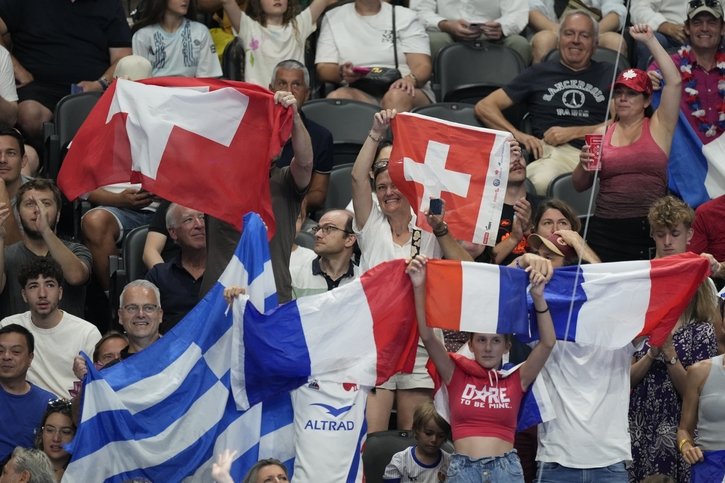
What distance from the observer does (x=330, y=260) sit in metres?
9.39

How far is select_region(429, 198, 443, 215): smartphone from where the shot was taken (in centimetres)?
834

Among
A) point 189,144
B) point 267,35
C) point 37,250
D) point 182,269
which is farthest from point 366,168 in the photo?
point 267,35

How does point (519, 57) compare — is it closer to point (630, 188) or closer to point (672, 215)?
point (630, 188)

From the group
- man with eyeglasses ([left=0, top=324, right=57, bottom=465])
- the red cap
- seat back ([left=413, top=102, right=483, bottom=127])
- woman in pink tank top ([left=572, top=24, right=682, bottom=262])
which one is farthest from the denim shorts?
the red cap

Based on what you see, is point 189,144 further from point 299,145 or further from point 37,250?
point 37,250

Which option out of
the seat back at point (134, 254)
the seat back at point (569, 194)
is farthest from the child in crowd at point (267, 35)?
the seat back at point (569, 194)

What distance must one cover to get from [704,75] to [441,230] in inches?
105

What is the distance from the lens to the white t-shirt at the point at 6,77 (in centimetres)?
1113

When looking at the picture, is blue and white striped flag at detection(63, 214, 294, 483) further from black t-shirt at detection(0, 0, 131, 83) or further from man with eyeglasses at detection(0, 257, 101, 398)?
black t-shirt at detection(0, 0, 131, 83)

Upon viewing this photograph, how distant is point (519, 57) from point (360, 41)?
117 centimetres

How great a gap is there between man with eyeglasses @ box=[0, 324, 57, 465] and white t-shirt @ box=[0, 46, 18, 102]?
8.79ft

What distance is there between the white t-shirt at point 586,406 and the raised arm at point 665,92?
2143mm

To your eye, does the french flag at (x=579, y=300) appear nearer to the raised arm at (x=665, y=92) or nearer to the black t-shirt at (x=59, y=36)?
the raised arm at (x=665, y=92)

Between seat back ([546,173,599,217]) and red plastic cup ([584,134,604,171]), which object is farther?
seat back ([546,173,599,217])
